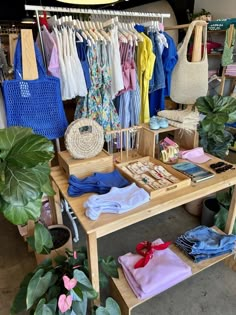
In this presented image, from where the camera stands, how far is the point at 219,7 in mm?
3391

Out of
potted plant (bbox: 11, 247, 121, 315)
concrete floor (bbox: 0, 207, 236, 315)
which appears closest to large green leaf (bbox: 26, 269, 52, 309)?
potted plant (bbox: 11, 247, 121, 315)

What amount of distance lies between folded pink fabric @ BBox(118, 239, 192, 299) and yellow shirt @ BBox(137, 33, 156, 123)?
1.24 m

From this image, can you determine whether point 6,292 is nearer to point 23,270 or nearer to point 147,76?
point 23,270

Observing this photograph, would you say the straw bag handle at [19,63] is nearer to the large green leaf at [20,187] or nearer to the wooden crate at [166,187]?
the wooden crate at [166,187]

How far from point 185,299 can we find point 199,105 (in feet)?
4.13

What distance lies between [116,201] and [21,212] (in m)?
0.42

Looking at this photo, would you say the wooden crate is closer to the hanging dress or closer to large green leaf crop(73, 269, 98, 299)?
large green leaf crop(73, 269, 98, 299)

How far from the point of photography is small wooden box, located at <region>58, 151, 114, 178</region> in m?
1.28

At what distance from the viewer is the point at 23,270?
1.64 metres

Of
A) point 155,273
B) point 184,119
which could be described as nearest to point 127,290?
point 155,273

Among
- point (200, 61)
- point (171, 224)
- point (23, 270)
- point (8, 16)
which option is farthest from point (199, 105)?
point (8, 16)

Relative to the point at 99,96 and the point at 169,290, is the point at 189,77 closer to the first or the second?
the point at 99,96

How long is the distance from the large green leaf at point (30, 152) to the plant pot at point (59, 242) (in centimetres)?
83

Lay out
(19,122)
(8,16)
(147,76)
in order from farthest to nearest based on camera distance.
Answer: (8,16) < (147,76) < (19,122)
